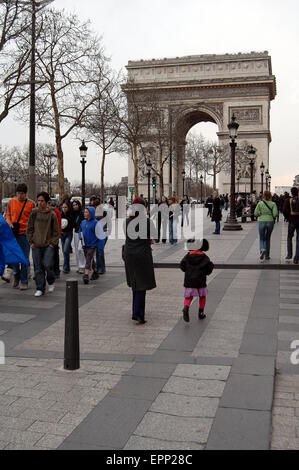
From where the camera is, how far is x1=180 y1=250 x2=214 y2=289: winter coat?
7328 mm

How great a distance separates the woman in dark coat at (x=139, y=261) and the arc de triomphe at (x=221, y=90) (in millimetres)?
58741

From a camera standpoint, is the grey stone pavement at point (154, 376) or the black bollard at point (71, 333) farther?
the black bollard at point (71, 333)

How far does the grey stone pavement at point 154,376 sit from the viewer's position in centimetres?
393

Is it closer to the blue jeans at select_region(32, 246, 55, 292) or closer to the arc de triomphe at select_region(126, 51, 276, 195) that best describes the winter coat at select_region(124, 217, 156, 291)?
the blue jeans at select_region(32, 246, 55, 292)

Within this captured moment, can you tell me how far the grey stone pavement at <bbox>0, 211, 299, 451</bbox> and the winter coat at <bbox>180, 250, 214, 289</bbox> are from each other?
21.6 inches

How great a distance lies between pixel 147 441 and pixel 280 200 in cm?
3635

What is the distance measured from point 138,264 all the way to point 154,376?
2.37 metres

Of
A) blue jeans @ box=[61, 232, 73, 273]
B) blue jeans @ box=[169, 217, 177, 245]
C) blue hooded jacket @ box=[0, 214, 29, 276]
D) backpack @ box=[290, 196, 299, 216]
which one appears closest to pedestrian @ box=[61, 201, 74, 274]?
blue jeans @ box=[61, 232, 73, 273]

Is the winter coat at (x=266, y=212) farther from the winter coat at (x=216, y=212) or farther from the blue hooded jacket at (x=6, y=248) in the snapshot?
the winter coat at (x=216, y=212)

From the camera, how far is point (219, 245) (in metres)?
18.3

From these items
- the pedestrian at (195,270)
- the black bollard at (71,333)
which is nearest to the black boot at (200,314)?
the pedestrian at (195,270)

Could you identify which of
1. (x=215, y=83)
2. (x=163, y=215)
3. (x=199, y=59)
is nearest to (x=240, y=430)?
(x=163, y=215)

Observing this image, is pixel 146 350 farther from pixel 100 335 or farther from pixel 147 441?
pixel 147 441
